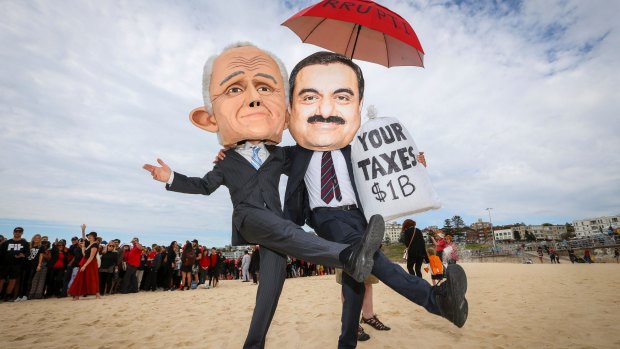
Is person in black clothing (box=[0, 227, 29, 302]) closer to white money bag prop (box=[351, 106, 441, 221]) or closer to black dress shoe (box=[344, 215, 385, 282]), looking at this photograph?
white money bag prop (box=[351, 106, 441, 221])

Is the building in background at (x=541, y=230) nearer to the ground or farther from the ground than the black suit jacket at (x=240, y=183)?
farther from the ground

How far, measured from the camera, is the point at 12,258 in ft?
26.4

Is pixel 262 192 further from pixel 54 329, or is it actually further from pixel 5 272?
pixel 5 272

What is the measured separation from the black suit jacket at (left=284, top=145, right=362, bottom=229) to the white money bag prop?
0.33 ft

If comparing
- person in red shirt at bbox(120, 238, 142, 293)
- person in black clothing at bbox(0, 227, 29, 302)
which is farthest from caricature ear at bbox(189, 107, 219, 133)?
person in red shirt at bbox(120, 238, 142, 293)

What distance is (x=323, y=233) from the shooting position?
2.51 meters

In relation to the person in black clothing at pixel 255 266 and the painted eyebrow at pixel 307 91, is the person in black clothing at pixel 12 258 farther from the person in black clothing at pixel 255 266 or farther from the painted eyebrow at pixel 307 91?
the painted eyebrow at pixel 307 91

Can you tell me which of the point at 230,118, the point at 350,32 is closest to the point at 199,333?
the point at 230,118

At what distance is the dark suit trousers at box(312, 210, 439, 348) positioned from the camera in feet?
6.73

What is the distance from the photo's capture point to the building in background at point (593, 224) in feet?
389

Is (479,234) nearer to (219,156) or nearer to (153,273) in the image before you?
(153,273)

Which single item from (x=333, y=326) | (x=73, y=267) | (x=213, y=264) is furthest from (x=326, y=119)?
(x=213, y=264)

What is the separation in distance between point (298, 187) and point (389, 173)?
0.82 meters

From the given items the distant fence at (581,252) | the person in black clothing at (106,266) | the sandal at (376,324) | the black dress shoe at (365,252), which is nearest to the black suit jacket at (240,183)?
the black dress shoe at (365,252)
